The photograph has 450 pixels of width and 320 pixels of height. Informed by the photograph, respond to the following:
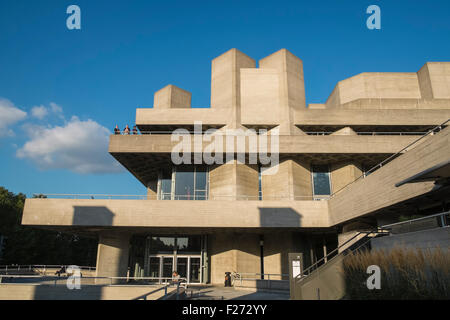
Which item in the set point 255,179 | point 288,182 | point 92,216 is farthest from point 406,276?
point 255,179

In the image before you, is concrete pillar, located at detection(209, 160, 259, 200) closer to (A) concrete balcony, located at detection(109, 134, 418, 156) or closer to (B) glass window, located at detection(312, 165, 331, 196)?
(A) concrete balcony, located at detection(109, 134, 418, 156)

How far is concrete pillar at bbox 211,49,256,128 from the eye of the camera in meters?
30.8

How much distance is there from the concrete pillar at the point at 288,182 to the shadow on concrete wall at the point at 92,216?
42.7ft

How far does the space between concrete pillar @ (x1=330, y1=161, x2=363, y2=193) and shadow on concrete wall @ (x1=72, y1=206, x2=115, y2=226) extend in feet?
60.9

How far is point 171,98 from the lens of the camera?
35.6 metres

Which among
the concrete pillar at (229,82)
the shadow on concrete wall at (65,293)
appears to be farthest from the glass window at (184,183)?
the shadow on concrete wall at (65,293)

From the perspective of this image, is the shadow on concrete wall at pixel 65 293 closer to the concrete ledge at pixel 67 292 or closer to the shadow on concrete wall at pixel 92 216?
the concrete ledge at pixel 67 292

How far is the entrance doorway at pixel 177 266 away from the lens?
2773 cm

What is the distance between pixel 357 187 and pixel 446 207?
5.47m

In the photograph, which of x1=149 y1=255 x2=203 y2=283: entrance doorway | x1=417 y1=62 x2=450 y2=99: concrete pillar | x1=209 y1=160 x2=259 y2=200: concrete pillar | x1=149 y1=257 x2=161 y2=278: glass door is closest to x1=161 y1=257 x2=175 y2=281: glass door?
x1=149 y1=255 x2=203 y2=283: entrance doorway

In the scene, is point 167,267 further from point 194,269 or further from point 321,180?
point 321,180

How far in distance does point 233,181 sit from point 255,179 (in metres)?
2.57
